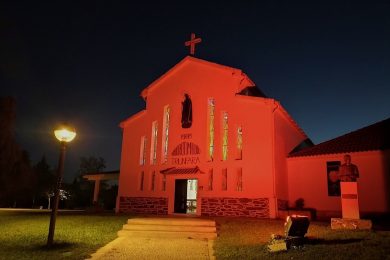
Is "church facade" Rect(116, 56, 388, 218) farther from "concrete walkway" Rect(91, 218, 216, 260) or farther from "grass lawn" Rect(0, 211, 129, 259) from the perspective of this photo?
"grass lawn" Rect(0, 211, 129, 259)

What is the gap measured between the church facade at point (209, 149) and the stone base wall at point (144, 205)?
2.2 inches

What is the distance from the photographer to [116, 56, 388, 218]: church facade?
52.5 ft

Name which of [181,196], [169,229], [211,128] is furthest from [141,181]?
[169,229]

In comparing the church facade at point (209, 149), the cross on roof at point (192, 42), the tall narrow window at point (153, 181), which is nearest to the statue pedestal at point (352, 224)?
the church facade at point (209, 149)

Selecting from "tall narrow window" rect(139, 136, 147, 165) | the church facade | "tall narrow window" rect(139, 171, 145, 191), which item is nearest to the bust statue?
the church facade

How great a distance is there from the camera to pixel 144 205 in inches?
742

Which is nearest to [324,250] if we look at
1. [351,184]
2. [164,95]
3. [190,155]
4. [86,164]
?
[351,184]

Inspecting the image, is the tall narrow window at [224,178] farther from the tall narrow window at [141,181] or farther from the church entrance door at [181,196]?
the tall narrow window at [141,181]

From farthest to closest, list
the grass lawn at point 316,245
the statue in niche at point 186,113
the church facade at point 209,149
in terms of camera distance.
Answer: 1. the statue in niche at point 186,113
2. the church facade at point 209,149
3. the grass lawn at point 316,245

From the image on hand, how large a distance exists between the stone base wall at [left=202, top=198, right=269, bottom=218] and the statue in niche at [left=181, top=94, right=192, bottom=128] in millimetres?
4287

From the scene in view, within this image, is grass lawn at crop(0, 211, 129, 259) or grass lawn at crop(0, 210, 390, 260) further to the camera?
grass lawn at crop(0, 211, 129, 259)

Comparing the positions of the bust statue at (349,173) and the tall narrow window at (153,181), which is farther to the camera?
the tall narrow window at (153,181)

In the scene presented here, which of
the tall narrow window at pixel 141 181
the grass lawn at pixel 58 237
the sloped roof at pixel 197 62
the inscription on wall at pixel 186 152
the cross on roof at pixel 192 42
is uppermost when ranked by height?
the cross on roof at pixel 192 42

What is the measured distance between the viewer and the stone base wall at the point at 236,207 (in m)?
15.5
